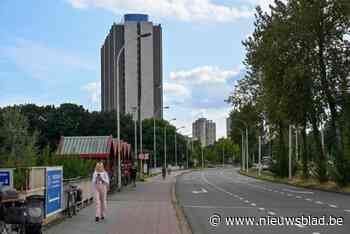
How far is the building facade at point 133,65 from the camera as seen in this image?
2232 inches

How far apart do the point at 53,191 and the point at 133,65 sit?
49005 millimetres

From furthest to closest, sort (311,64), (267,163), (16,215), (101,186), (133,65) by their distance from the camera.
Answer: (267,163) < (133,65) < (311,64) < (101,186) < (16,215)

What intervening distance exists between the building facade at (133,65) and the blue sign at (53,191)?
91.3 feet

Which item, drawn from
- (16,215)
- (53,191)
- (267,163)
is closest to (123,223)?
(53,191)

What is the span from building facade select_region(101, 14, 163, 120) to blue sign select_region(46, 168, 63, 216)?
91.3 feet

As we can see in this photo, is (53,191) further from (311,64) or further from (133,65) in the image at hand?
(133,65)

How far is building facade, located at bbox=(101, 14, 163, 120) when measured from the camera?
2232 inches

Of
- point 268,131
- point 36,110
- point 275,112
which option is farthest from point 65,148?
point 36,110

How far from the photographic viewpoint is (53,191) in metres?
18.3

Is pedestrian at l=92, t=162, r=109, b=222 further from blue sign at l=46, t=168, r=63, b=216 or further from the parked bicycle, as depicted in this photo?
the parked bicycle

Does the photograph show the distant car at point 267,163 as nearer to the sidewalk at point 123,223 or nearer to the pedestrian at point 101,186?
the sidewalk at point 123,223

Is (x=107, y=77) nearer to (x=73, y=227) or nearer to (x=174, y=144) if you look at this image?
(x=73, y=227)

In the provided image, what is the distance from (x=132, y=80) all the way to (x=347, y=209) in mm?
45625

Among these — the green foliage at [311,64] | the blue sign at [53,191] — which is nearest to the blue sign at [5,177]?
the blue sign at [53,191]
